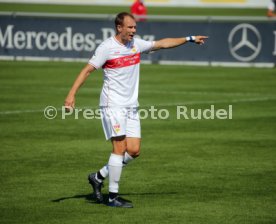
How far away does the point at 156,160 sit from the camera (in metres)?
14.0

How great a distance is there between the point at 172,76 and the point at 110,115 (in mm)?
16991

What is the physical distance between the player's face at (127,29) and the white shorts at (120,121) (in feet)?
3.13

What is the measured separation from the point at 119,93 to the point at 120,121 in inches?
15.3

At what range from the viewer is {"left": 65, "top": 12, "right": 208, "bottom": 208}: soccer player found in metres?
10.5

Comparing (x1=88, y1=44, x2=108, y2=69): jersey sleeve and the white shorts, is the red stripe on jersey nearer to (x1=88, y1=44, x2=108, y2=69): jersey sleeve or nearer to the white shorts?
(x1=88, y1=44, x2=108, y2=69): jersey sleeve

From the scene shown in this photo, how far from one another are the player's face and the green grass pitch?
222 centimetres

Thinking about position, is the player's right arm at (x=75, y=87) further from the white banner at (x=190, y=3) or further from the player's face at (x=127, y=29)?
the white banner at (x=190, y=3)

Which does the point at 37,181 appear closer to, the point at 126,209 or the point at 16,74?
the point at 126,209

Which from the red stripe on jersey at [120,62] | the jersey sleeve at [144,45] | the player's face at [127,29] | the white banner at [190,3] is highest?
the white banner at [190,3]

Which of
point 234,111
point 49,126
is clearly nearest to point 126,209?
point 49,126

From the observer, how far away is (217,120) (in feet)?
62.1

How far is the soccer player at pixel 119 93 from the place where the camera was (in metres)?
10.5

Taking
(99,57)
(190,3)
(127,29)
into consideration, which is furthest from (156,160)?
(190,3)

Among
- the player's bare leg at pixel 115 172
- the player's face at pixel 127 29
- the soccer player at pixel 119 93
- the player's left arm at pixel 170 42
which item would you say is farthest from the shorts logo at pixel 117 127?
the player's left arm at pixel 170 42
